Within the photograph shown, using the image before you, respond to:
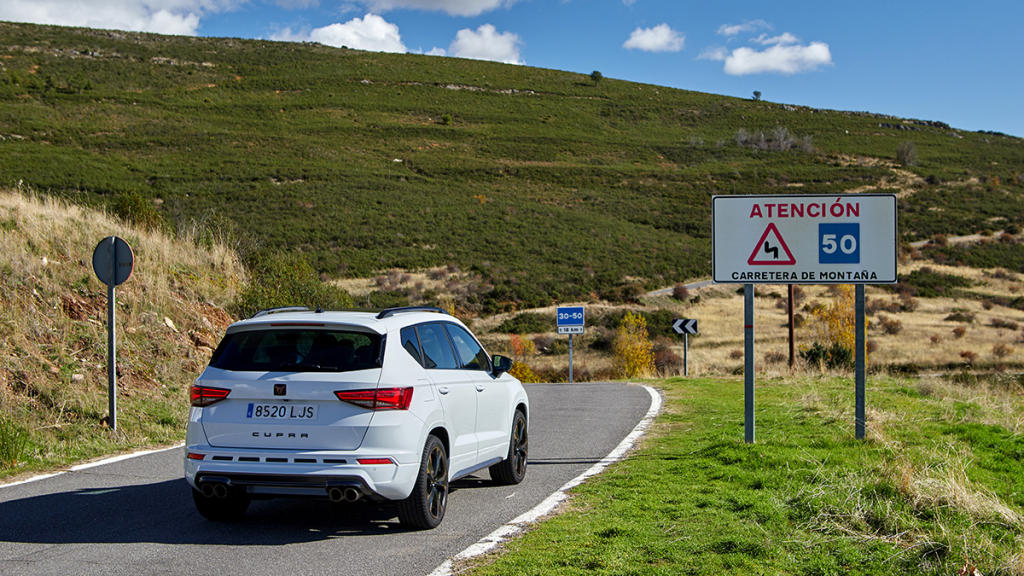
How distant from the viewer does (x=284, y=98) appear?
312 ft

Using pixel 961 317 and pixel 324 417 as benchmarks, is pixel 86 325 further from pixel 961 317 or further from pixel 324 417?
pixel 961 317

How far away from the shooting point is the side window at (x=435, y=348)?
23.1 feet

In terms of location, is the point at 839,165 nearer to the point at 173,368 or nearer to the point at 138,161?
the point at 138,161

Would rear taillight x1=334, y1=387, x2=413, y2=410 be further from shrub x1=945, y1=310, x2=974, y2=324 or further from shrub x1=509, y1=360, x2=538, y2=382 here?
shrub x1=945, y1=310, x2=974, y2=324

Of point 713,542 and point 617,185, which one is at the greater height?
point 617,185

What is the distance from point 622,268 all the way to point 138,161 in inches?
1482

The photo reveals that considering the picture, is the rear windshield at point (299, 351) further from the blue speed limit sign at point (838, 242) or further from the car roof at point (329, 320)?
the blue speed limit sign at point (838, 242)

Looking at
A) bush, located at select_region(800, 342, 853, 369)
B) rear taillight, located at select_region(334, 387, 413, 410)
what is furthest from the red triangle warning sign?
bush, located at select_region(800, 342, 853, 369)

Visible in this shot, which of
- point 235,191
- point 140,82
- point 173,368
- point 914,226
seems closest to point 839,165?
point 914,226

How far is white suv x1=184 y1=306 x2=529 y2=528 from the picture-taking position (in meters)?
6.12

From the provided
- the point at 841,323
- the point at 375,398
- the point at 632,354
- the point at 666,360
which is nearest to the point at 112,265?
the point at 375,398

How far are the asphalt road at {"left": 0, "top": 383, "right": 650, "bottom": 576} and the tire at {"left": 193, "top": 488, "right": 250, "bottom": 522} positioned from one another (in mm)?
87

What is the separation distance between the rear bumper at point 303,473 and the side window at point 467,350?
1.59 m

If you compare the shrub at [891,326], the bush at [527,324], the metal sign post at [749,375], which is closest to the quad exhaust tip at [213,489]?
the metal sign post at [749,375]
